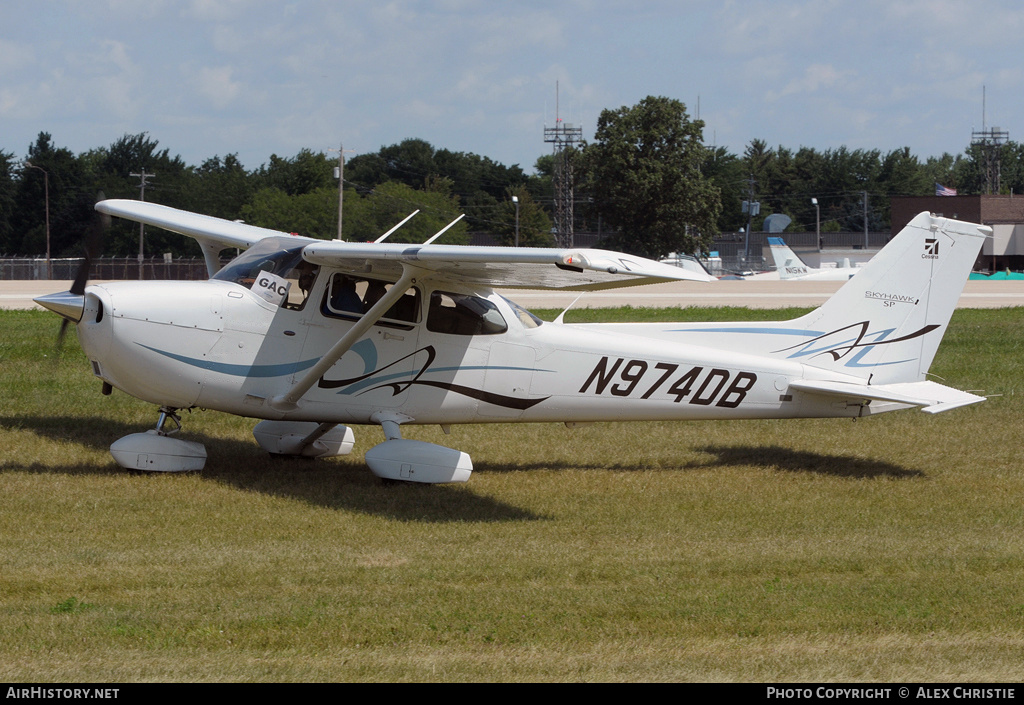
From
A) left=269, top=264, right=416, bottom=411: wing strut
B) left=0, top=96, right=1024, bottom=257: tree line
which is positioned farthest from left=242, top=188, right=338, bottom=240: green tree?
left=269, top=264, right=416, bottom=411: wing strut

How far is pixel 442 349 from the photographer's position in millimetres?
10000

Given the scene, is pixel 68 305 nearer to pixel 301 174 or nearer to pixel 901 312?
pixel 901 312

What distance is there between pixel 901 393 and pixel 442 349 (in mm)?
4625

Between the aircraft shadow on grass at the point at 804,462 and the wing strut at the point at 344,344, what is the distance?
159 inches

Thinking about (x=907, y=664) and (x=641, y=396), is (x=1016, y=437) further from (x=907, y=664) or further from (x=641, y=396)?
(x=907, y=664)

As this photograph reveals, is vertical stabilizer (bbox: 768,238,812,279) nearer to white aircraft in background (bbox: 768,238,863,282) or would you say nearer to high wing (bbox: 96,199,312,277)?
white aircraft in background (bbox: 768,238,863,282)

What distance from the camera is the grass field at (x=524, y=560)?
5.47 m

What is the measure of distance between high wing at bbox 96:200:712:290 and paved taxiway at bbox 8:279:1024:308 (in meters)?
18.9

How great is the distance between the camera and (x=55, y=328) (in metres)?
20.3

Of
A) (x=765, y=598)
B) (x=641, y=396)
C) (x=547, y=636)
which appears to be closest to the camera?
(x=547, y=636)

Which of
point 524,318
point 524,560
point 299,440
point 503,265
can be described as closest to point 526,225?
point 299,440

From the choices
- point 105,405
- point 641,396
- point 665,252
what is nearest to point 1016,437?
point 641,396

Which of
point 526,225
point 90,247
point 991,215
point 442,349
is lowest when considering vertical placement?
point 442,349

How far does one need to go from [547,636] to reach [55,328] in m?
17.2
